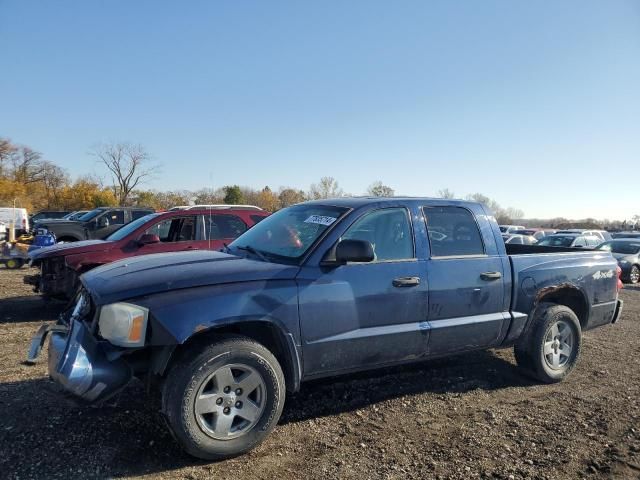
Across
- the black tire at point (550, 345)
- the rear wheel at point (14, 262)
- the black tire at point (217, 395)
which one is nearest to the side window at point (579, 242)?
the black tire at point (550, 345)

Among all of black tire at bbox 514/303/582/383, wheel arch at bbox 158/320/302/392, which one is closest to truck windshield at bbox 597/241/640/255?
black tire at bbox 514/303/582/383

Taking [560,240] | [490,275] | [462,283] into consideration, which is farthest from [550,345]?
[560,240]

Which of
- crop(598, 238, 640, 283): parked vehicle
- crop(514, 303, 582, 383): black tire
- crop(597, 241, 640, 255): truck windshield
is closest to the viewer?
crop(514, 303, 582, 383): black tire

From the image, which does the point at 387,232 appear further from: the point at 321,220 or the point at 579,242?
the point at 579,242

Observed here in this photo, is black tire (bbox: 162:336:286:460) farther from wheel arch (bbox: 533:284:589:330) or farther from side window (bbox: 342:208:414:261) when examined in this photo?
wheel arch (bbox: 533:284:589:330)

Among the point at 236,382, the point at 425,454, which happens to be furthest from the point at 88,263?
the point at 425,454

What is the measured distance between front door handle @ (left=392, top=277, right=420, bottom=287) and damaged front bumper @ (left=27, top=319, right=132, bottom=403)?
2.11m

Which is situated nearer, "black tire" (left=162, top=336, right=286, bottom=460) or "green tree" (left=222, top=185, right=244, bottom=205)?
"black tire" (left=162, top=336, right=286, bottom=460)

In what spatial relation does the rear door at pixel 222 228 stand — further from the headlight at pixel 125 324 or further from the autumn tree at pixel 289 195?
the autumn tree at pixel 289 195

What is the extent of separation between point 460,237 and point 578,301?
6.24 ft

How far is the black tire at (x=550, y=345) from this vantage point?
479 cm

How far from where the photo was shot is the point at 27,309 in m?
7.79

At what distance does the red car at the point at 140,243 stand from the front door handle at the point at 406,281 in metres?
4.47

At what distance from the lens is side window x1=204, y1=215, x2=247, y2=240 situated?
8.16 m
